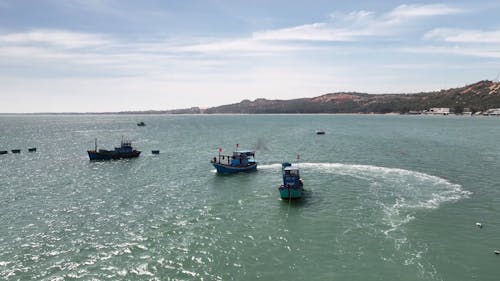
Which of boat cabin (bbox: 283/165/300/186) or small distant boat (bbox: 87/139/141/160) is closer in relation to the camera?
boat cabin (bbox: 283/165/300/186)

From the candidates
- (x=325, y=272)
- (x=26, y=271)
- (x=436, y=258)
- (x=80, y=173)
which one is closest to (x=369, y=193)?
(x=436, y=258)

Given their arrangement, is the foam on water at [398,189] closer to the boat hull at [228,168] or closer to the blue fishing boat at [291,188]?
the boat hull at [228,168]

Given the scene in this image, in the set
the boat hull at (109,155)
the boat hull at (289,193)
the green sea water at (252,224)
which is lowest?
the green sea water at (252,224)

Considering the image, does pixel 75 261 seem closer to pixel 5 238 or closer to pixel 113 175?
pixel 5 238

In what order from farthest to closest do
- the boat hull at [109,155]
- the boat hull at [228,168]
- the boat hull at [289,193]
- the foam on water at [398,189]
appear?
1. the boat hull at [109,155]
2. the boat hull at [228,168]
3. the boat hull at [289,193]
4. the foam on water at [398,189]

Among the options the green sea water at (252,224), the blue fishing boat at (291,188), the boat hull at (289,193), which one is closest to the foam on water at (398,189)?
the green sea water at (252,224)

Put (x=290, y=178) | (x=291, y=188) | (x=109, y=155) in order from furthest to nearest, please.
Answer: (x=109, y=155) → (x=290, y=178) → (x=291, y=188)

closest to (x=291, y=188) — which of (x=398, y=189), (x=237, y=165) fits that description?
(x=398, y=189)

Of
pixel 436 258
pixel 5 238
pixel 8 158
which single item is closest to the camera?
pixel 436 258

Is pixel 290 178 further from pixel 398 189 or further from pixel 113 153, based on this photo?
pixel 113 153

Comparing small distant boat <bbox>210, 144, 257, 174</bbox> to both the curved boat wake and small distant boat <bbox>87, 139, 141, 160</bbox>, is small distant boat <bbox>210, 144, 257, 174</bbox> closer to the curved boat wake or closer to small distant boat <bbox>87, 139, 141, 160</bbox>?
the curved boat wake

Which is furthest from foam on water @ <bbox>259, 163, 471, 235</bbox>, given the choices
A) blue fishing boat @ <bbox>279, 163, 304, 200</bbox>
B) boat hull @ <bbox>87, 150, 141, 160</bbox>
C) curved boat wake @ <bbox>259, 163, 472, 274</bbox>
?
boat hull @ <bbox>87, 150, 141, 160</bbox>
